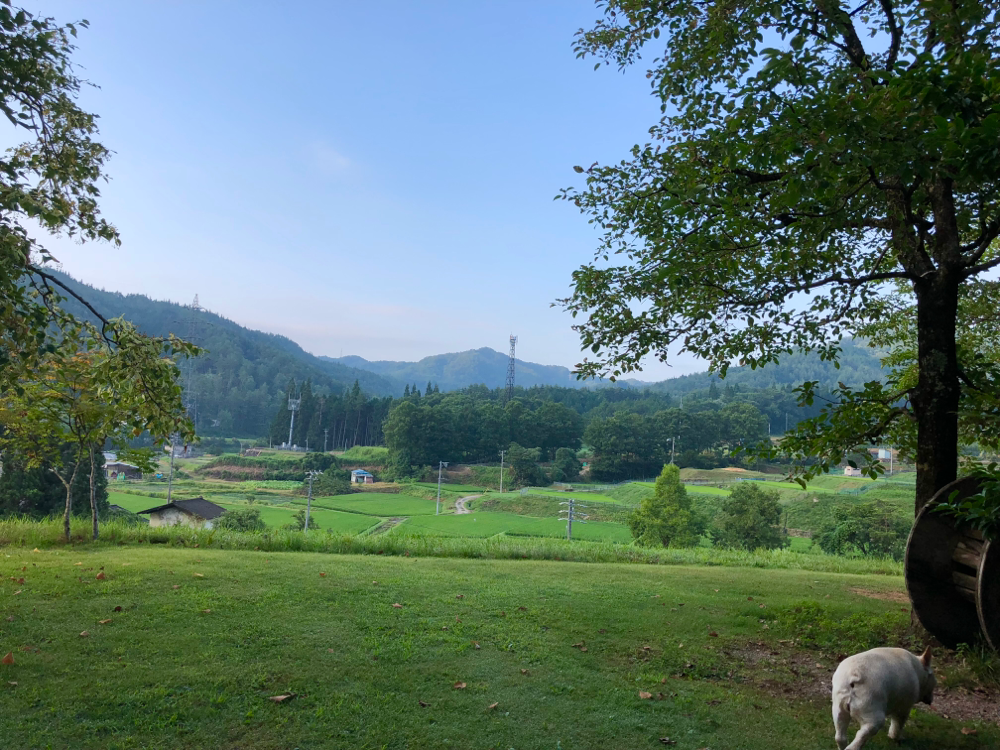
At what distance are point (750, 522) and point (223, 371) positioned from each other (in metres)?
93.5

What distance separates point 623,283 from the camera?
23.6 feet

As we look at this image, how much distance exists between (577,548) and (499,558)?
2613mm

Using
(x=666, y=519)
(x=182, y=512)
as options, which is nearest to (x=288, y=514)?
(x=182, y=512)

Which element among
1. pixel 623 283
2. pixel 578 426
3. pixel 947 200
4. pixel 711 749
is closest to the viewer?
pixel 711 749

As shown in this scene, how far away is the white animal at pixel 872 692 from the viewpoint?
12.1 ft

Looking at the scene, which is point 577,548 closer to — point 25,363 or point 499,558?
point 499,558

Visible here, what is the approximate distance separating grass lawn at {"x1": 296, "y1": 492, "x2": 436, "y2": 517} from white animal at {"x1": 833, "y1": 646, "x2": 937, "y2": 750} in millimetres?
50566

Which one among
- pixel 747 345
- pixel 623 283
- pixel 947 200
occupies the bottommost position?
pixel 747 345

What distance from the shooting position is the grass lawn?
5431cm

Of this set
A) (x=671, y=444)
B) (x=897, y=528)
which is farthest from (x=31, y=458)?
(x=671, y=444)

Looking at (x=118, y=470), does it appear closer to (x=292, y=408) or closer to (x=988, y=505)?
(x=292, y=408)

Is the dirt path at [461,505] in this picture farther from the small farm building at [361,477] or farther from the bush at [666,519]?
the bush at [666,519]

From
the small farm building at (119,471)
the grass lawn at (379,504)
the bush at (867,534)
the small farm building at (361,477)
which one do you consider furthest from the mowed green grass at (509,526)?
the small farm building at (119,471)

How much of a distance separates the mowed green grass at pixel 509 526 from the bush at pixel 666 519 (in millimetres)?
4967
